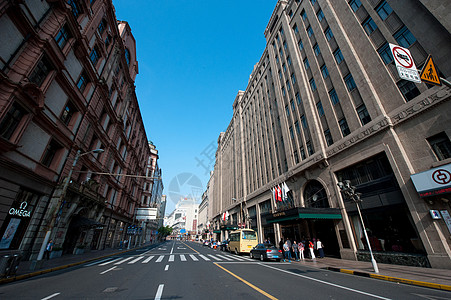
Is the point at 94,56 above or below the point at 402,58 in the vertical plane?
above

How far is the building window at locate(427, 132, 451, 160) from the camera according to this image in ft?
38.2

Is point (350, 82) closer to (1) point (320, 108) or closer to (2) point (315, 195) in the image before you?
(1) point (320, 108)

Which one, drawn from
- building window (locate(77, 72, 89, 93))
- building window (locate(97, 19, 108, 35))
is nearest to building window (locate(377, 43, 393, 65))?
building window (locate(77, 72, 89, 93))

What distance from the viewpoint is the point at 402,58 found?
774 centimetres

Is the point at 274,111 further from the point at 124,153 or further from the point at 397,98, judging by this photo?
the point at 124,153

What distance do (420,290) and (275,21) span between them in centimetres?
4092

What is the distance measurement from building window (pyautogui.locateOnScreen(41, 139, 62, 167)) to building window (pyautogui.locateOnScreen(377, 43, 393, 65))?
29.4 m

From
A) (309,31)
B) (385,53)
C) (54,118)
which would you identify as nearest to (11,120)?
(54,118)

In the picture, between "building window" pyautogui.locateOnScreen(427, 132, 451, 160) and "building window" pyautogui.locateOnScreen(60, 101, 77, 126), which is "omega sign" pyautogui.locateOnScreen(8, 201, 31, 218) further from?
"building window" pyautogui.locateOnScreen(427, 132, 451, 160)

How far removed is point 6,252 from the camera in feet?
39.3

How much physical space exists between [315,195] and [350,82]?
41.6ft

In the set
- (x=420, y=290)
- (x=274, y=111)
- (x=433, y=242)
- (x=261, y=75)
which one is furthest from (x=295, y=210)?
(x=261, y=75)

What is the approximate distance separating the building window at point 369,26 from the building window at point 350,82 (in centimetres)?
388

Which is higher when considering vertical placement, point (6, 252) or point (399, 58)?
point (399, 58)
